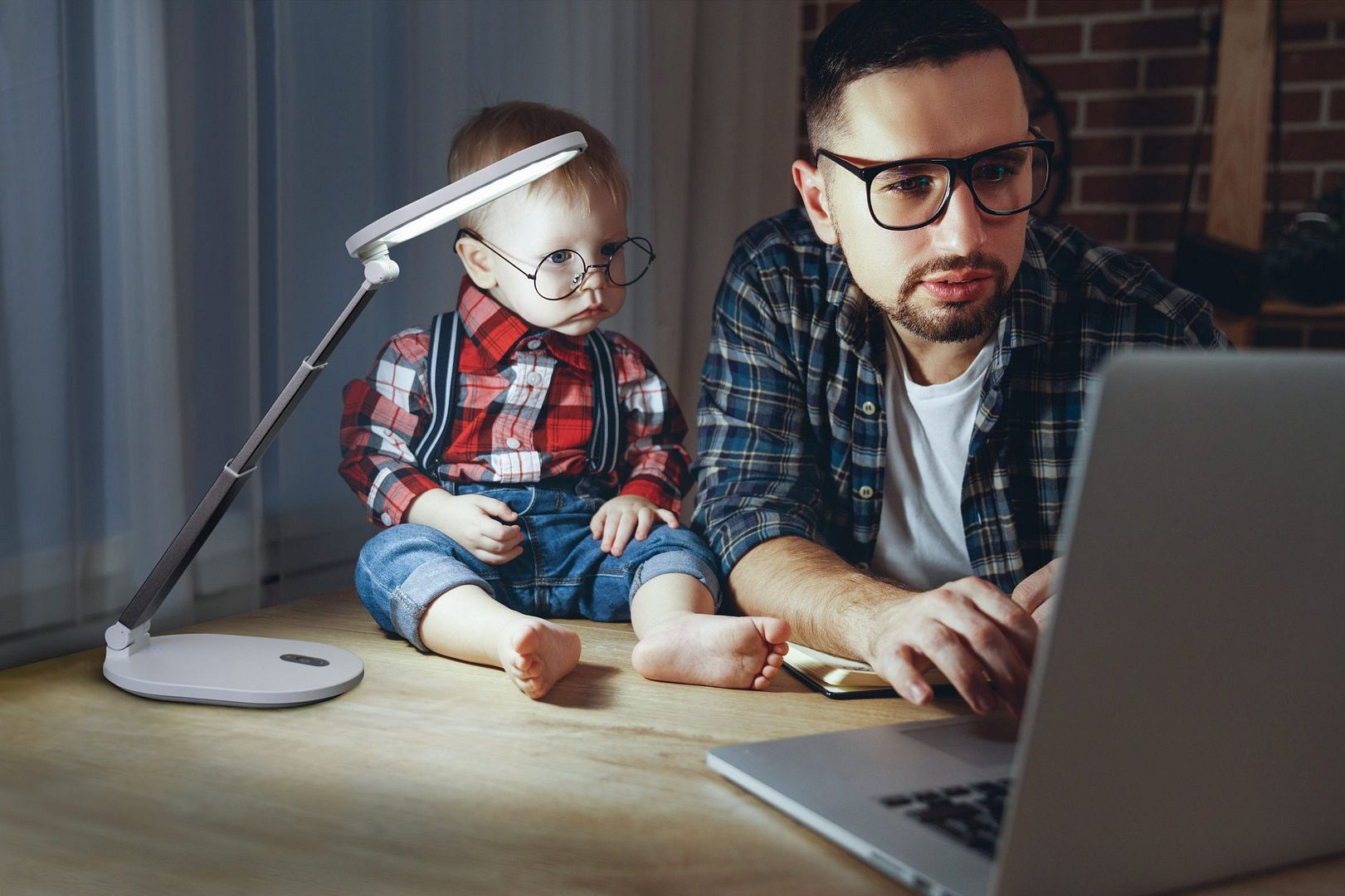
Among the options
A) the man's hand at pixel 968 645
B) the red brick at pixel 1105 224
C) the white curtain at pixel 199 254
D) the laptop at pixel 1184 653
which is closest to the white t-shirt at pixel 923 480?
the man's hand at pixel 968 645

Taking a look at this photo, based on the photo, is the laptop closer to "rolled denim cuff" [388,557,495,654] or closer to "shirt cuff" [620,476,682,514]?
"rolled denim cuff" [388,557,495,654]

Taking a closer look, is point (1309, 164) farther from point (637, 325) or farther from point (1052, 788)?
point (1052, 788)

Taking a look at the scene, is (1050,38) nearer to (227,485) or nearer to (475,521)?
(475,521)

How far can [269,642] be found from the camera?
1.03 meters

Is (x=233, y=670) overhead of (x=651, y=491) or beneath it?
beneath

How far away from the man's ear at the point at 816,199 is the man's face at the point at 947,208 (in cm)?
7

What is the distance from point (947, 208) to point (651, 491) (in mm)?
442

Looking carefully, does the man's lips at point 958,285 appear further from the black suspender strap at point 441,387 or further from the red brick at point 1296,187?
the red brick at point 1296,187

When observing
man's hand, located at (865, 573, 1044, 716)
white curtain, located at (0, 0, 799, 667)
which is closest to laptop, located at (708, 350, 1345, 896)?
man's hand, located at (865, 573, 1044, 716)

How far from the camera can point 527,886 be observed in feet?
2.05

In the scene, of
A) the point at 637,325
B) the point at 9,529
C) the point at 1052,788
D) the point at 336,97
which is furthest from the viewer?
the point at 637,325

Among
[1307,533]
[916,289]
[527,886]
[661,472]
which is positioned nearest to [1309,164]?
[916,289]

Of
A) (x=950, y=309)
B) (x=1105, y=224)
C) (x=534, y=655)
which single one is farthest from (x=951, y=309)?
(x=1105, y=224)

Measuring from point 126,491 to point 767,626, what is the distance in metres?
0.65
